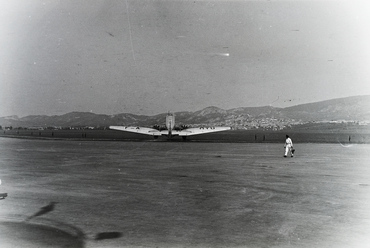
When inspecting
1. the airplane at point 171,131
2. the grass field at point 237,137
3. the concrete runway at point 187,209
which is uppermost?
the airplane at point 171,131

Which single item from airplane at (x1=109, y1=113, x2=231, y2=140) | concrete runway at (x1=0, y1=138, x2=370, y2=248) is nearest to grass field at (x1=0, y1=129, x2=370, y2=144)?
airplane at (x1=109, y1=113, x2=231, y2=140)

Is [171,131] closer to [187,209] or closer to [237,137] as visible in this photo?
[237,137]

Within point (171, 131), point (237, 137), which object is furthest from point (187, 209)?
point (237, 137)

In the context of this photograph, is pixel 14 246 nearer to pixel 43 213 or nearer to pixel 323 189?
pixel 43 213

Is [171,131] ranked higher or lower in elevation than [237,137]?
higher

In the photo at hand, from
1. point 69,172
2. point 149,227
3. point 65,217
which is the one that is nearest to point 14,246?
point 65,217

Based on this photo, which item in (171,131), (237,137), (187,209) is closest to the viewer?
(187,209)

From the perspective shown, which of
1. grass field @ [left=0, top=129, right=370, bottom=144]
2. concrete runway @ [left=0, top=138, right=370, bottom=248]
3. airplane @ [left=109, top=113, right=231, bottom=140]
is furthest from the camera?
grass field @ [left=0, top=129, right=370, bottom=144]

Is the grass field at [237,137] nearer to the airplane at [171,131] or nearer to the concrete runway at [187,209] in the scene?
the airplane at [171,131]

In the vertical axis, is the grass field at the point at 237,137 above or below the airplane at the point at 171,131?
below

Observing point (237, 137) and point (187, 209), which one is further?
point (237, 137)

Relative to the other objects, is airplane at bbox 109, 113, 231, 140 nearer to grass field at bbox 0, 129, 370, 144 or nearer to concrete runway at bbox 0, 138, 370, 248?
grass field at bbox 0, 129, 370, 144

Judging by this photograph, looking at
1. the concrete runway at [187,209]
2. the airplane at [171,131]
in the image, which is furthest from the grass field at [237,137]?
the concrete runway at [187,209]

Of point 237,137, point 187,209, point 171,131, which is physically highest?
point 171,131
